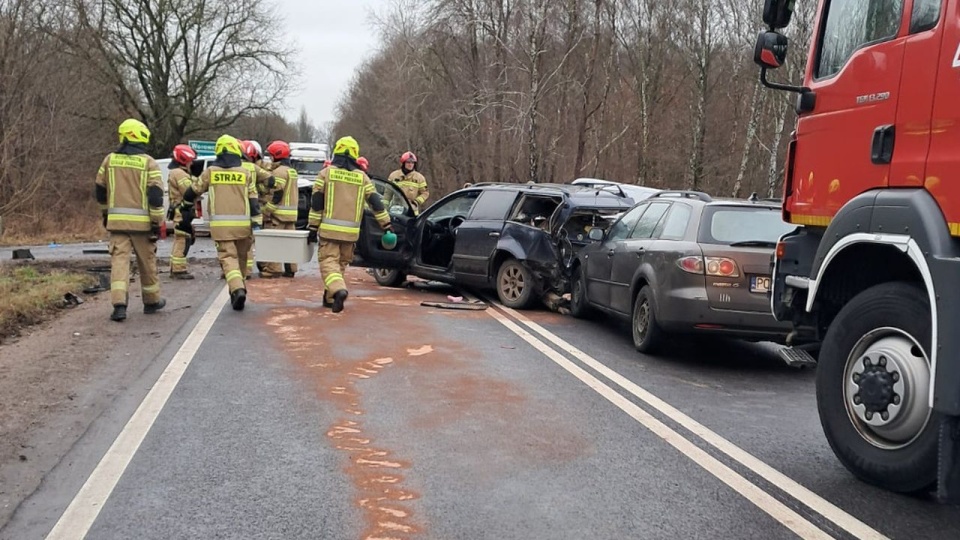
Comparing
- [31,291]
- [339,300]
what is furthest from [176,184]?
[339,300]

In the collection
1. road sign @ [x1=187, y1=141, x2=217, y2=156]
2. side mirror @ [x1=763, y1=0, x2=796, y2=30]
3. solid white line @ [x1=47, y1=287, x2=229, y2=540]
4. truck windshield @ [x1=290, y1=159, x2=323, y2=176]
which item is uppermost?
road sign @ [x1=187, y1=141, x2=217, y2=156]

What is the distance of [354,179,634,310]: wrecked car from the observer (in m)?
10.2

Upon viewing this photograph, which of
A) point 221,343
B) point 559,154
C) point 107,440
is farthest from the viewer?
point 559,154

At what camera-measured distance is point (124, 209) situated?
347 inches

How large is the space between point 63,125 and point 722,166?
2374 cm

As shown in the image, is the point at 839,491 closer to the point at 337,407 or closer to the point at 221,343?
the point at 337,407

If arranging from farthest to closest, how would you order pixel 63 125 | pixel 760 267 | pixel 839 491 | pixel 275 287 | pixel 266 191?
pixel 63 125 → pixel 266 191 → pixel 275 287 → pixel 760 267 → pixel 839 491

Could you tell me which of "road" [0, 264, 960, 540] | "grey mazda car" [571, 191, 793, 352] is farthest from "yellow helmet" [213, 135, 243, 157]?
"grey mazda car" [571, 191, 793, 352]

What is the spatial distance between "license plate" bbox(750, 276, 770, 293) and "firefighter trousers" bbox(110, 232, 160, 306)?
20.9 ft

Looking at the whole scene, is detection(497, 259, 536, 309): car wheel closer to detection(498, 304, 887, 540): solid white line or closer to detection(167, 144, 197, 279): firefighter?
detection(498, 304, 887, 540): solid white line

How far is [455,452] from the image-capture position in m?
4.71

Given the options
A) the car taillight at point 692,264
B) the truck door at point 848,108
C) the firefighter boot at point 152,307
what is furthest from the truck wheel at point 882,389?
the firefighter boot at point 152,307

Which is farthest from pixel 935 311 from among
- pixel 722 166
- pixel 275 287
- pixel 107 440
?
pixel 722 166

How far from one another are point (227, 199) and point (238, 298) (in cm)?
123
